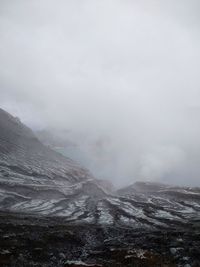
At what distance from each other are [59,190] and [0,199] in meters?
53.2

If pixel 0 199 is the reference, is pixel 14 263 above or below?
below

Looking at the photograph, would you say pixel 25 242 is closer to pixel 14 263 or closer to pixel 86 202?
pixel 14 263

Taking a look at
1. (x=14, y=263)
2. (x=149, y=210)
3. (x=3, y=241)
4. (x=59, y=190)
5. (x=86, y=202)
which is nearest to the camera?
(x=14, y=263)

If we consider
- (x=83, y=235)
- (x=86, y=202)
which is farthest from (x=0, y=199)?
(x=83, y=235)

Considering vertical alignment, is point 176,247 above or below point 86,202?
below

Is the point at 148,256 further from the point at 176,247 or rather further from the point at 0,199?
the point at 0,199

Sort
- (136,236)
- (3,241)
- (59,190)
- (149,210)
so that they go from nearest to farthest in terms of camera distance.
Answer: (3,241)
(136,236)
(149,210)
(59,190)

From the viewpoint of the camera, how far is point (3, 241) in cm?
6362

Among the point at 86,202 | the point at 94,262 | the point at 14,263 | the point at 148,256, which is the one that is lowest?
the point at 14,263

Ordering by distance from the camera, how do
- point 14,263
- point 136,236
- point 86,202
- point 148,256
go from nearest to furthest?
1. point 14,263
2. point 148,256
3. point 136,236
4. point 86,202

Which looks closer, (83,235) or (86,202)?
(83,235)

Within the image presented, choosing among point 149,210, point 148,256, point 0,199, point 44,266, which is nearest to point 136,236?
point 148,256

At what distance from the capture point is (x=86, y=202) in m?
177

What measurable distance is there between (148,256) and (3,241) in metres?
29.3
